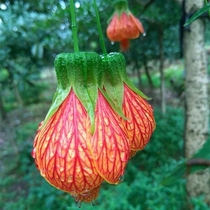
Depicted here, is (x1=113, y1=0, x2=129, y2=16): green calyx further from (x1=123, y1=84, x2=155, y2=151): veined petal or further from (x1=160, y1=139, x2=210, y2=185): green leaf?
(x1=160, y1=139, x2=210, y2=185): green leaf

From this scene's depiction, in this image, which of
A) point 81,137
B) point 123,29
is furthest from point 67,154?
point 123,29

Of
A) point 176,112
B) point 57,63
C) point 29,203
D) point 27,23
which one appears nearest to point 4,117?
point 29,203

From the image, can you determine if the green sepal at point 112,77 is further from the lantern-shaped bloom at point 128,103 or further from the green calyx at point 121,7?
the green calyx at point 121,7

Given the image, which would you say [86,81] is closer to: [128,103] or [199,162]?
[128,103]

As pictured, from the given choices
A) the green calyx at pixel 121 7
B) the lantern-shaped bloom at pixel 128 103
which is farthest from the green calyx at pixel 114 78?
the green calyx at pixel 121 7

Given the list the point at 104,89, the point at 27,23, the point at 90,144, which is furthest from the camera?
the point at 27,23

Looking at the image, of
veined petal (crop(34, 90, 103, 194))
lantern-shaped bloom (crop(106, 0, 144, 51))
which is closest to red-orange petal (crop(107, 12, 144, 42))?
lantern-shaped bloom (crop(106, 0, 144, 51))

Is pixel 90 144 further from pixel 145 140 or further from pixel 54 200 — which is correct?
pixel 54 200
